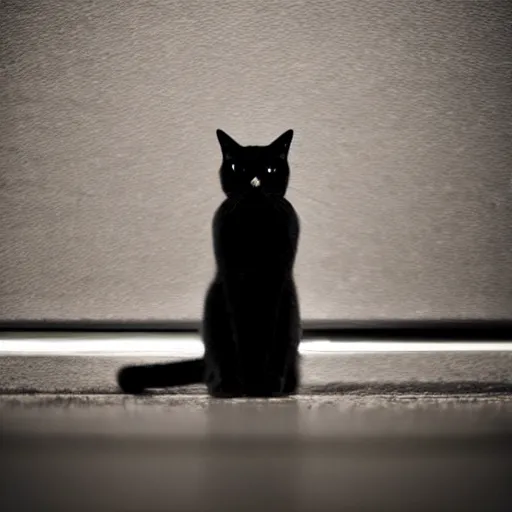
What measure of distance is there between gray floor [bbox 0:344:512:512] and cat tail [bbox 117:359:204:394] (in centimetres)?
2

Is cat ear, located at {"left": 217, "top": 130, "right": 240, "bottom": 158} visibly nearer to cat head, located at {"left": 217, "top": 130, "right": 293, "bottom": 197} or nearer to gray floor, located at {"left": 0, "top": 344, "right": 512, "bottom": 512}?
cat head, located at {"left": 217, "top": 130, "right": 293, "bottom": 197}

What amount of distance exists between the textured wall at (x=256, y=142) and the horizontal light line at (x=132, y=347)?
46mm

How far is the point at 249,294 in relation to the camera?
670mm

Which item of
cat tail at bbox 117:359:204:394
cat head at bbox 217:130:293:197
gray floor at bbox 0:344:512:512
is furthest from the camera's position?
cat tail at bbox 117:359:204:394

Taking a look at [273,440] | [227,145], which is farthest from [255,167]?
A: [273,440]

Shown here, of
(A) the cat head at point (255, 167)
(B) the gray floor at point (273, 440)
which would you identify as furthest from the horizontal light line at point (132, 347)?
(A) the cat head at point (255, 167)

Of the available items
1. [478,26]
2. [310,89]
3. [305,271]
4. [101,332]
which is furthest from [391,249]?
[101,332]

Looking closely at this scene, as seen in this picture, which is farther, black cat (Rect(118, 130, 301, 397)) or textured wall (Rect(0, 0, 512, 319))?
textured wall (Rect(0, 0, 512, 319))

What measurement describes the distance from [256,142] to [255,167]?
172 mm

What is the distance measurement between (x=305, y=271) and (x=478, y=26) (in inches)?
21.4

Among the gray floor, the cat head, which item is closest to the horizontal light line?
the gray floor

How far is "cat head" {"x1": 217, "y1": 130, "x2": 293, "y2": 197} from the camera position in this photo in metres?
0.62

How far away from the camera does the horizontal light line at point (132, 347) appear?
0.77m

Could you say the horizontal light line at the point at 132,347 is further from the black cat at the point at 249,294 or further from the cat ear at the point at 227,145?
the cat ear at the point at 227,145
